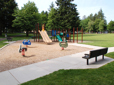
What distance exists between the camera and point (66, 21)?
42531mm

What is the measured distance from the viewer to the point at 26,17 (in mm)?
34312

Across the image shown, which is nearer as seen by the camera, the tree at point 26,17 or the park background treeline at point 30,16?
the tree at point 26,17

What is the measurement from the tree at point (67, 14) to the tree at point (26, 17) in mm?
11754

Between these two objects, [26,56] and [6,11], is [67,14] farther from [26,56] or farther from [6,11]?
[26,56]

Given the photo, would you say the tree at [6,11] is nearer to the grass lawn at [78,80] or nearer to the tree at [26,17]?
the tree at [26,17]

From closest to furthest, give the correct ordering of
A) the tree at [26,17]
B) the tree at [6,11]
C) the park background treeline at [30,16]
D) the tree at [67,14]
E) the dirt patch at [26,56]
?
the dirt patch at [26,56] < the tree at [26,17] < the park background treeline at [30,16] < the tree at [6,11] < the tree at [67,14]

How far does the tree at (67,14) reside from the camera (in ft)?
142

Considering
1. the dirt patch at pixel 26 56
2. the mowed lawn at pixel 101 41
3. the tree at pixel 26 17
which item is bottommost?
the dirt patch at pixel 26 56

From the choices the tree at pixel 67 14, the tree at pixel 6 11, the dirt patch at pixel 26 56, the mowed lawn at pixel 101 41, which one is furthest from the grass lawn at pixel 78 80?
the tree at pixel 67 14

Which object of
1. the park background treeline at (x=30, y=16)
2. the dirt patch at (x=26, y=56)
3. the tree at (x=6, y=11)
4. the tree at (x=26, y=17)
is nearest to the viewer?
the dirt patch at (x=26, y=56)

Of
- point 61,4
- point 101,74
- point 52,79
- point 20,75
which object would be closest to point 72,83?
point 52,79

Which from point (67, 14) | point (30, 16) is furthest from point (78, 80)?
point (67, 14)

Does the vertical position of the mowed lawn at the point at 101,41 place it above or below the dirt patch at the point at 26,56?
above

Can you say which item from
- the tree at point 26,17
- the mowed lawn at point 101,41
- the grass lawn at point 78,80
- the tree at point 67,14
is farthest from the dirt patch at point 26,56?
the tree at point 67,14
